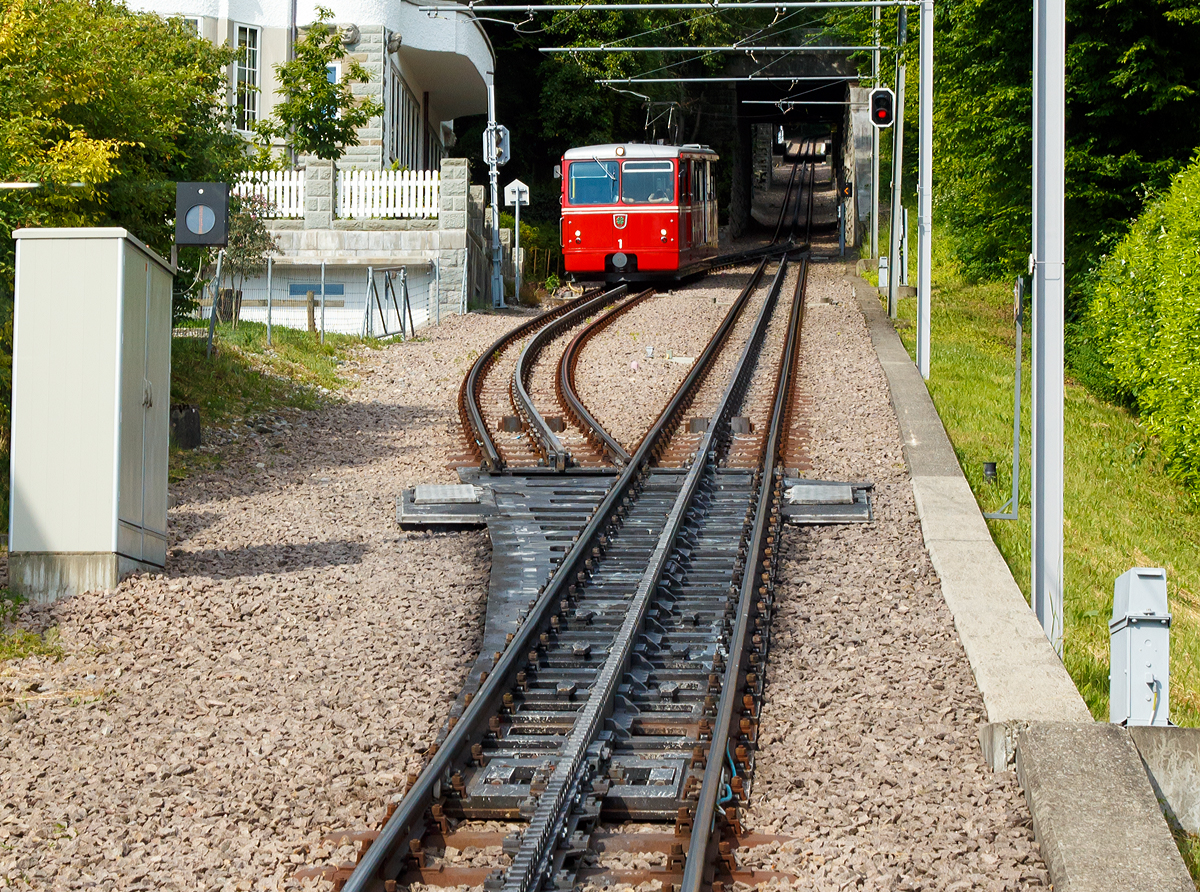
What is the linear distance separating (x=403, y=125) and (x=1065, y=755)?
103 feet

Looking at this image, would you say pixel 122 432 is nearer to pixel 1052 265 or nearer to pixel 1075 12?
pixel 1052 265

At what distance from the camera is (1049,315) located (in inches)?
332

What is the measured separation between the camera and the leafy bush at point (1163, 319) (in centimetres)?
1351

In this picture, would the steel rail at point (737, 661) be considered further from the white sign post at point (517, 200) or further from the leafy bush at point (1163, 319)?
the white sign post at point (517, 200)

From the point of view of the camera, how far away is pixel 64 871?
504 cm

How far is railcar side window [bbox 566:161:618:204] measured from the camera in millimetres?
29062

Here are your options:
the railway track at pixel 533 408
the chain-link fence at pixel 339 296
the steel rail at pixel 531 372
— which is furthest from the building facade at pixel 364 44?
the railway track at pixel 533 408

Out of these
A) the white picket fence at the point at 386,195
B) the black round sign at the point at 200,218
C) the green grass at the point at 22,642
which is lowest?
the green grass at the point at 22,642

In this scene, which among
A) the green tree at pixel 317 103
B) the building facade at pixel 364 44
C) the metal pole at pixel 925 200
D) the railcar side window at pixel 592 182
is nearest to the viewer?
the metal pole at pixel 925 200

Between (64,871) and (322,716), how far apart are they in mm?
1677

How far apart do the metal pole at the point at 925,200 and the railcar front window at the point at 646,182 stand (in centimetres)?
996

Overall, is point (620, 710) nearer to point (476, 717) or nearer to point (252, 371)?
point (476, 717)

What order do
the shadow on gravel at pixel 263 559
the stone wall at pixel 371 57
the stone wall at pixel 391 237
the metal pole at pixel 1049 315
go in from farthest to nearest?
the stone wall at pixel 371 57 → the stone wall at pixel 391 237 → the shadow on gravel at pixel 263 559 → the metal pole at pixel 1049 315

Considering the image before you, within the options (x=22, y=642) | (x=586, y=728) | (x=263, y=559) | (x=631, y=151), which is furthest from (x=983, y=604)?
(x=631, y=151)
